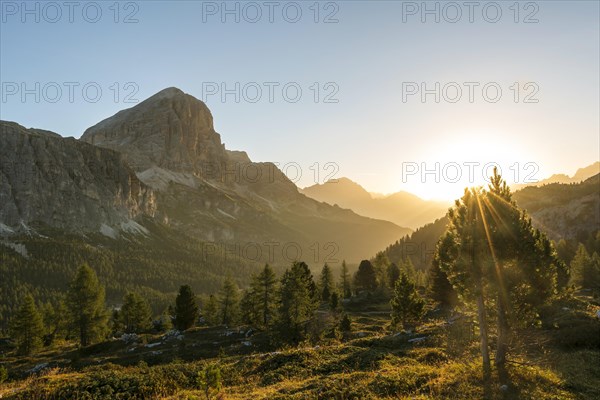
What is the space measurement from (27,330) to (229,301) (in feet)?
104

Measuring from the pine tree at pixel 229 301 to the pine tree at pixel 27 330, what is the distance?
95.9 feet

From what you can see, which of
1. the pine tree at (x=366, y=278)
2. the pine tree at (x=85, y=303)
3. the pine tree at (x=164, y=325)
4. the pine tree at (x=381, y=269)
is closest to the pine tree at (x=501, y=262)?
the pine tree at (x=85, y=303)

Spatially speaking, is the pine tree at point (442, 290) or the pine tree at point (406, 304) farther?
the pine tree at point (442, 290)

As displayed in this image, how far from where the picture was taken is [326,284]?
87.7 m

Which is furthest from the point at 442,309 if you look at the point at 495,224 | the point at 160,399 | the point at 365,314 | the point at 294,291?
the point at 160,399

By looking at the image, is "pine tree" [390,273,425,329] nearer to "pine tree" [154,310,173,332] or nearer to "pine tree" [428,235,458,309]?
"pine tree" [428,235,458,309]

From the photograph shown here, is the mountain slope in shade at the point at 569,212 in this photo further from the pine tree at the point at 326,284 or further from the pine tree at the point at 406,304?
the pine tree at the point at 406,304

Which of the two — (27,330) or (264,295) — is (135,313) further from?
(264,295)

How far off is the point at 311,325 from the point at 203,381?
4090cm

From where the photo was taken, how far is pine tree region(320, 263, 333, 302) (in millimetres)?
86188

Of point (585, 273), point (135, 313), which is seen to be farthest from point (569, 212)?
point (135, 313)

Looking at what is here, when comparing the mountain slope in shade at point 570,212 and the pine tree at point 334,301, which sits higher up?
the mountain slope in shade at point 570,212

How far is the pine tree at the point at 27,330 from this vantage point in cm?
5672

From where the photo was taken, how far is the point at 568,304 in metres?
42.5
